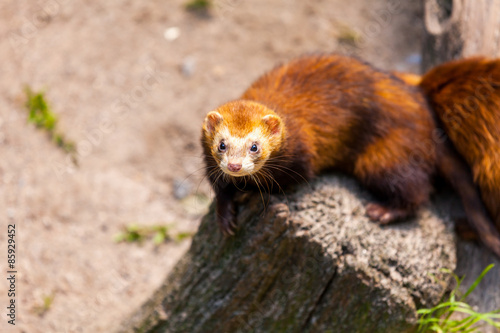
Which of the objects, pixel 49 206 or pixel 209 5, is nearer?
pixel 49 206

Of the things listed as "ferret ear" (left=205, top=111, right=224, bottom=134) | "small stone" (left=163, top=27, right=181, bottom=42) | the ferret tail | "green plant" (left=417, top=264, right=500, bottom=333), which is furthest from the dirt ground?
"green plant" (left=417, top=264, right=500, bottom=333)

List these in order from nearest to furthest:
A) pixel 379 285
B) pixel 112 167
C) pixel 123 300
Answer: pixel 379 285
pixel 123 300
pixel 112 167

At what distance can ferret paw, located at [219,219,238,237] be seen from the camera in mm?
3281

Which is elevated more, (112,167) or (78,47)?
(78,47)

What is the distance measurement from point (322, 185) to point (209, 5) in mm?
4290

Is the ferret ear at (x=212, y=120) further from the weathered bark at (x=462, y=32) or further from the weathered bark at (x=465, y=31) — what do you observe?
the weathered bark at (x=465, y=31)

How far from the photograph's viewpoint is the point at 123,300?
16.2 ft

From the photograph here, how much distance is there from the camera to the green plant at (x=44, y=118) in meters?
5.62

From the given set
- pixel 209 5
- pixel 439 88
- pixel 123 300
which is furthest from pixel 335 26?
pixel 123 300

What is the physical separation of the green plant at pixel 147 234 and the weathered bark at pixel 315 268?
188 centimetres

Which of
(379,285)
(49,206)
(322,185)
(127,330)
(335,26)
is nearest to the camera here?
(379,285)

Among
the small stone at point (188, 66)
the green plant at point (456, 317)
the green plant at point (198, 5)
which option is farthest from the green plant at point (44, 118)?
the green plant at point (456, 317)

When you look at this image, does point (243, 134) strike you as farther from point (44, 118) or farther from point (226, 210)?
point (44, 118)

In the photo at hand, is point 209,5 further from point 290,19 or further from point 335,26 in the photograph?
point 335,26
